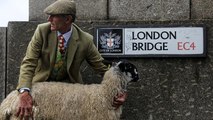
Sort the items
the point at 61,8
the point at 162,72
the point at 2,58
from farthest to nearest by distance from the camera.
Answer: the point at 2,58, the point at 162,72, the point at 61,8

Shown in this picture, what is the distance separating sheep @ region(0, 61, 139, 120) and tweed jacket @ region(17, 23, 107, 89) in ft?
0.54

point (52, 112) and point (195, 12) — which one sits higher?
point (195, 12)

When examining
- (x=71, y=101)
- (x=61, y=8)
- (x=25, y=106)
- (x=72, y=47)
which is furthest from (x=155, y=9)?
(x=25, y=106)

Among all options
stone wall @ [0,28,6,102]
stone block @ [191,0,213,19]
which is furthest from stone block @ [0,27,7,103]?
stone block @ [191,0,213,19]

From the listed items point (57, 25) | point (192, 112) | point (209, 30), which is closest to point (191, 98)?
point (192, 112)

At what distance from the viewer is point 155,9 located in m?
6.36

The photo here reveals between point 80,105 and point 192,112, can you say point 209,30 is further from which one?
point 80,105

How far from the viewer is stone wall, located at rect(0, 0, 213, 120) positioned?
631 centimetres

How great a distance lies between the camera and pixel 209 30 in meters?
6.29

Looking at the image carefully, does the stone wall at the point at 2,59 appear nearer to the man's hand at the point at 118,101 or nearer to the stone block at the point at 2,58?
the stone block at the point at 2,58

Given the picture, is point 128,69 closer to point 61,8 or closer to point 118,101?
point 118,101

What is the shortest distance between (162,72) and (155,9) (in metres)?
0.73

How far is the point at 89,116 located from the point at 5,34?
1.80 metres

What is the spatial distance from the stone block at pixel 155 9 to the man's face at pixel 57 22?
1.23 metres
